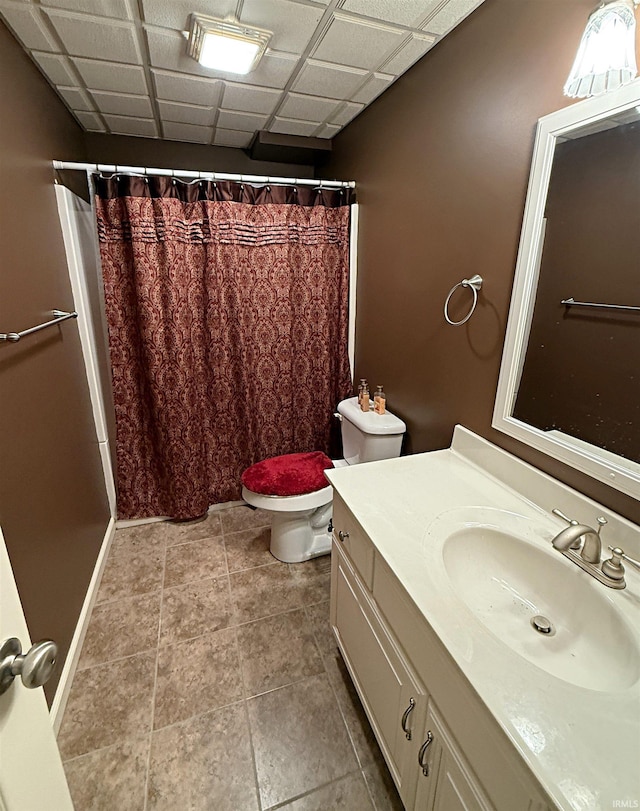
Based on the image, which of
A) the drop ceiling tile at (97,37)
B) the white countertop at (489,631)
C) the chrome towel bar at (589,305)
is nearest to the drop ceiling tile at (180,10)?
the drop ceiling tile at (97,37)

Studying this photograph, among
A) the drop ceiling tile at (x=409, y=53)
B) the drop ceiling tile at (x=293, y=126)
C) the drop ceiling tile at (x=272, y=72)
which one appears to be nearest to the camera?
the drop ceiling tile at (x=409, y=53)

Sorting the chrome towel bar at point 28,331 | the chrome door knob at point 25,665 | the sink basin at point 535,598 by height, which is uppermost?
the chrome towel bar at point 28,331

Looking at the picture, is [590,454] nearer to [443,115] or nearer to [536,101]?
[536,101]

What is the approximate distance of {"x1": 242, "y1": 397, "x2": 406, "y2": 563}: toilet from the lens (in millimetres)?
1863

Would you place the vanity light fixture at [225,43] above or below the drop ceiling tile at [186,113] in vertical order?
below

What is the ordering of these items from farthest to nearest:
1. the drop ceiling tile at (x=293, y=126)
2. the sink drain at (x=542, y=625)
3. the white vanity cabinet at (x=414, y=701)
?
1. the drop ceiling tile at (x=293, y=126)
2. the sink drain at (x=542, y=625)
3. the white vanity cabinet at (x=414, y=701)

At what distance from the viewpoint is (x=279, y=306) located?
88.7 inches

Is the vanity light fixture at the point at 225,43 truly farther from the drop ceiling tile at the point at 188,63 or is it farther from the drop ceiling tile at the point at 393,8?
the drop ceiling tile at the point at 393,8

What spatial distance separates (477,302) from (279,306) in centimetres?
121

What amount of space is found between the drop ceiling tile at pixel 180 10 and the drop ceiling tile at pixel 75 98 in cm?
71

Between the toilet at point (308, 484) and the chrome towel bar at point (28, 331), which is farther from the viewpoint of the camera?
the toilet at point (308, 484)

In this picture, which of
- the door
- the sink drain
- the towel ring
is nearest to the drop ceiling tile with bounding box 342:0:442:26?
the towel ring

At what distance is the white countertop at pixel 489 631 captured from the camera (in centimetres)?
56

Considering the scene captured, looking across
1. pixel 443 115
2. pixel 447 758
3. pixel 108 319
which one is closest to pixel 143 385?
pixel 108 319
